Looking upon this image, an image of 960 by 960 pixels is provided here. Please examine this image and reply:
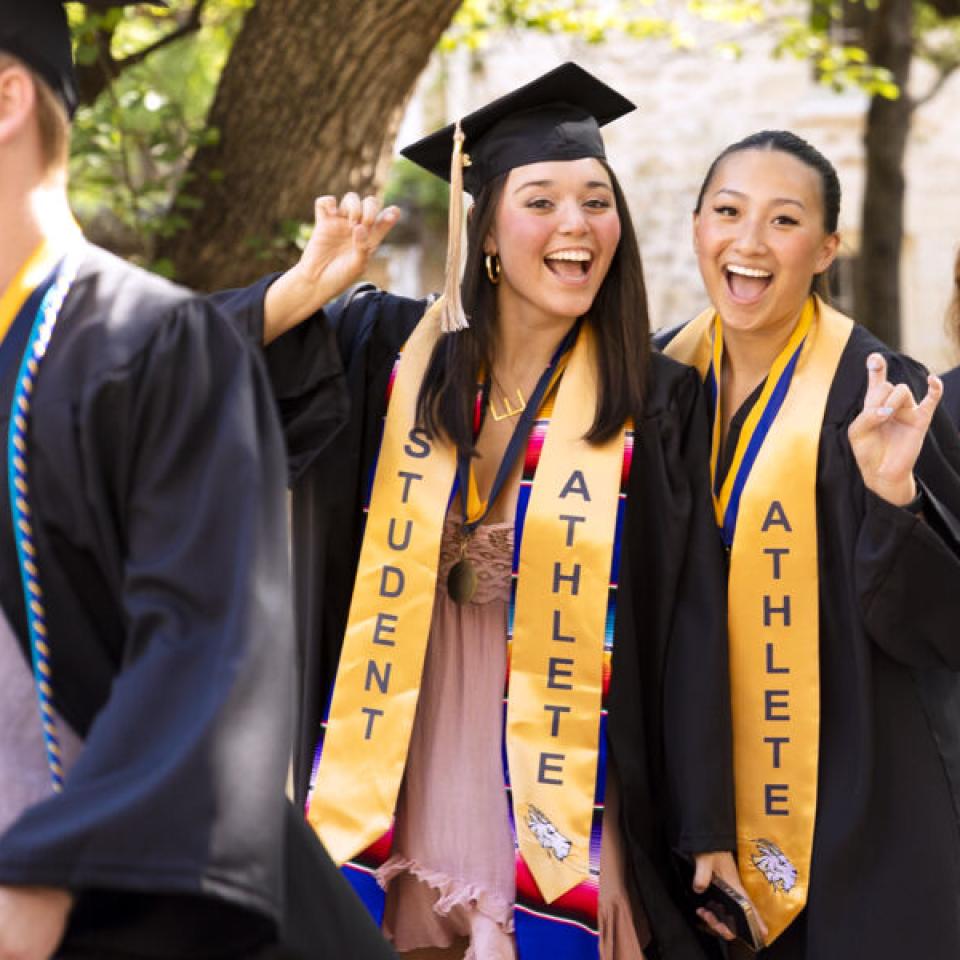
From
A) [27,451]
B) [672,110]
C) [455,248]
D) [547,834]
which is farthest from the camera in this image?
[672,110]

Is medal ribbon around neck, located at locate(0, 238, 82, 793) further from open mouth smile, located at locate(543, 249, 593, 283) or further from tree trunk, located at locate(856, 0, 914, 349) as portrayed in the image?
tree trunk, located at locate(856, 0, 914, 349)

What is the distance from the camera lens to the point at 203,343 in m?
1.84

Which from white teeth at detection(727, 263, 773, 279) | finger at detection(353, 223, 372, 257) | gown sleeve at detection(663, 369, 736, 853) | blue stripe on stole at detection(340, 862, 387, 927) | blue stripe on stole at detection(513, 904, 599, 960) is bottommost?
blue stripe on stole at detection(513, 904, 599, 960)

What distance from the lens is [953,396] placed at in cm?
405

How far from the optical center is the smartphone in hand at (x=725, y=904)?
3.29 meters

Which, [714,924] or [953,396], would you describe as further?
[953,396]

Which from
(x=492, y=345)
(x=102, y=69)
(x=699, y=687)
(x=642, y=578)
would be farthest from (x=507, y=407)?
(x=102, y=69)

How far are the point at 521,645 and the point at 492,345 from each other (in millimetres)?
634

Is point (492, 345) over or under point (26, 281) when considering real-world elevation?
over

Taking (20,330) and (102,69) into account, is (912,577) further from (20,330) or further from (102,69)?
(102,69)

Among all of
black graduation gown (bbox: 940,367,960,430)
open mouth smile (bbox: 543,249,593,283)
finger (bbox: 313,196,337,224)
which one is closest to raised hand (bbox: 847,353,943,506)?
open mouth smile (bbox: 543,249,593,283)

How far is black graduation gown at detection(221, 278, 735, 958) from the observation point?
10.5 feet

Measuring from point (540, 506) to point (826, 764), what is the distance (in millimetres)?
799

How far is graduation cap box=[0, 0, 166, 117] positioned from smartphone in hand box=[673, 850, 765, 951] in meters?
2.02
